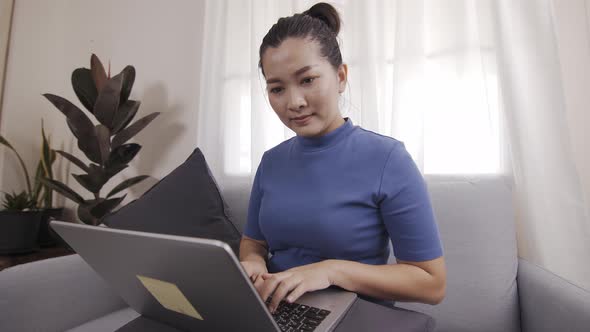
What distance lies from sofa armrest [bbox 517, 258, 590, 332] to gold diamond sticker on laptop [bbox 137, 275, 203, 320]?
70 centimetres

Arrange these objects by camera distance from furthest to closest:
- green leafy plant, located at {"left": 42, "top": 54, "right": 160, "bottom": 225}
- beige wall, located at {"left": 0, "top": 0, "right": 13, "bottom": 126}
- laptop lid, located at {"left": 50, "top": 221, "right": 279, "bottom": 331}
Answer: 1. beige wall, located at {"left": 0, "top": 0, "right": 13, "bottom": 126}
2. green leafy plant, located at {"left": 42, "top": 54, "right": 160, "bottom": 225}
3. laptop lid, located at {"left": 50, "top": 221, "right": 279, "bottom": 331}

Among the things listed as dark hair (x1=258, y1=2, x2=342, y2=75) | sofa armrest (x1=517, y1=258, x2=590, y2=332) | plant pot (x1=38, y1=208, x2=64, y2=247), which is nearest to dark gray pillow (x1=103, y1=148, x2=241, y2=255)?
dark hair (x1=258, y1=2, x2=342, y2=75)

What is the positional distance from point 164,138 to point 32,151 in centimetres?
110

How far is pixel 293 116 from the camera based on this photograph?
0.73 metres

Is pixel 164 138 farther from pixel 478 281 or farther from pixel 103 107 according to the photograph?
pixel 478 281

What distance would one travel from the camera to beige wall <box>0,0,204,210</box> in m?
1.69

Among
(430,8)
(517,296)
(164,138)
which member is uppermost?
(430,8)

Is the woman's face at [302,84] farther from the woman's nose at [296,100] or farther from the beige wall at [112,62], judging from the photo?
the beige wall at [112,62]

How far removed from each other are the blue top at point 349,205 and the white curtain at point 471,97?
1.55 ft

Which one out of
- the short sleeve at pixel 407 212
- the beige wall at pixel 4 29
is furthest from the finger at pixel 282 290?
the beige wall at pixel 4 29

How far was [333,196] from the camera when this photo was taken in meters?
A: 0.68

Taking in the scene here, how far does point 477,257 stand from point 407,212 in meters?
0.48

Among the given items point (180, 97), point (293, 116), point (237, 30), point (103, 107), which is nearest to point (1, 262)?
point (103, 107)

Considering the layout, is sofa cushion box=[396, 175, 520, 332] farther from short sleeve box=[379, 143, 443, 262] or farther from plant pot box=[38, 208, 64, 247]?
plant pot box=[38, 208, 64, 247]
